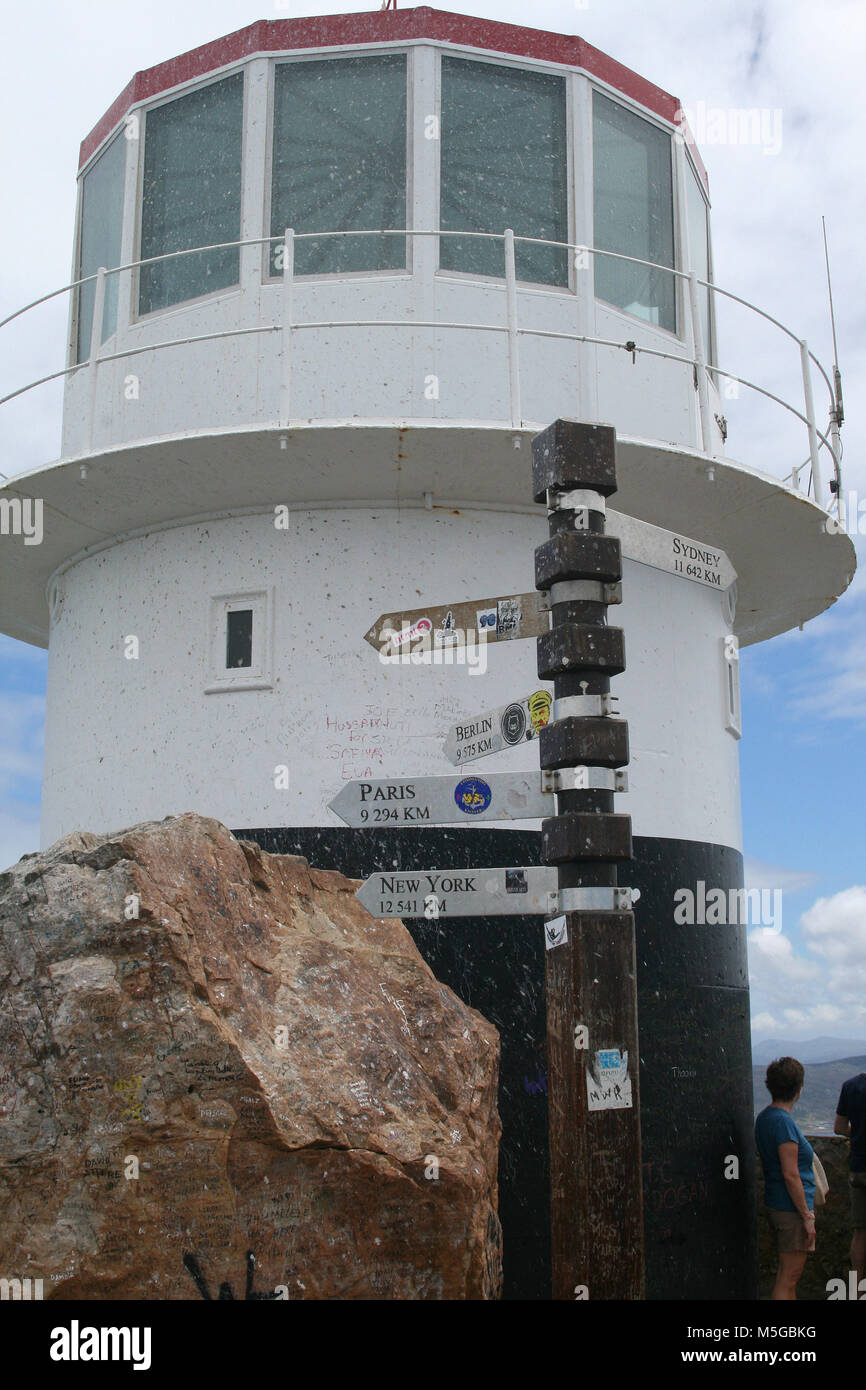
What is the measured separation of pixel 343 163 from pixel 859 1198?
848 centimetres

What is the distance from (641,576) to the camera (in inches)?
404

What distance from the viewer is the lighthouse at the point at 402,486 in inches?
365

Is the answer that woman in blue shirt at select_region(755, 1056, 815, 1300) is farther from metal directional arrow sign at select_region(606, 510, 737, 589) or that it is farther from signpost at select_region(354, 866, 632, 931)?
metal directional arrow sign at select_region(606, 510, 737, 589)

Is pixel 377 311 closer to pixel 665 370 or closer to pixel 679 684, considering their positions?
pixel 665 370

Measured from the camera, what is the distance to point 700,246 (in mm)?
11969

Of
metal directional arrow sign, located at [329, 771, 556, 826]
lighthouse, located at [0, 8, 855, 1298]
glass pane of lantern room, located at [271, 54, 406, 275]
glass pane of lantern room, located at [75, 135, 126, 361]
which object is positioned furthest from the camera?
glass pane of lantern room, located at [75, 135, 126, 361]

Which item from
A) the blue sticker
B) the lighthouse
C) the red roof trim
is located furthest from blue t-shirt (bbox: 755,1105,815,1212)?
the red roof trim

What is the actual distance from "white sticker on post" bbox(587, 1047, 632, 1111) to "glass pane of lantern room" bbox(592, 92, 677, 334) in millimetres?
7053

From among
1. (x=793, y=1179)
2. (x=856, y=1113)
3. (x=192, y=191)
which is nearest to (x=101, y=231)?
(x=192, y=191)

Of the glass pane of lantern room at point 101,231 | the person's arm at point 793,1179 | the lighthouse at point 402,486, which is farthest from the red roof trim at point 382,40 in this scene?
the person's arm at point 793,1179

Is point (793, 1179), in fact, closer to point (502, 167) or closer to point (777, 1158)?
point (777, 1158)

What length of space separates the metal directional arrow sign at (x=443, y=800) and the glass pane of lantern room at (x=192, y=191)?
5.79 meters

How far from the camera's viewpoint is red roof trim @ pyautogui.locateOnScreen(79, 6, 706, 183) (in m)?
10.1
